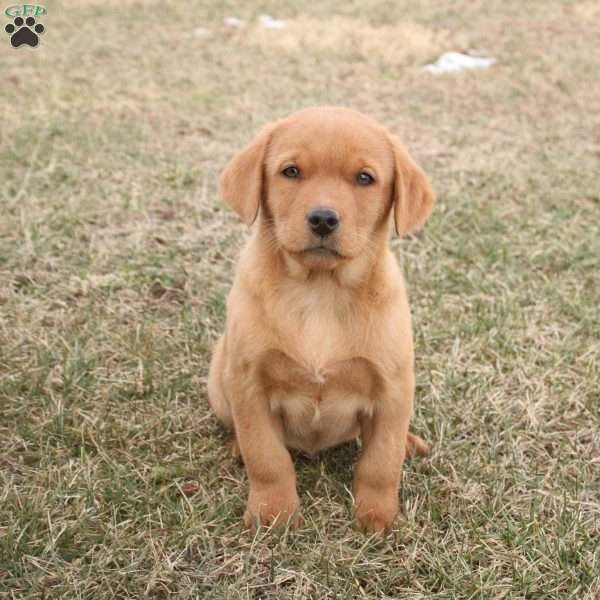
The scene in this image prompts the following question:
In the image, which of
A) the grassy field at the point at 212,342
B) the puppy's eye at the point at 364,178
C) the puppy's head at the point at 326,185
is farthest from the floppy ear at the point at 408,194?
the grassy field at the point at 212,342

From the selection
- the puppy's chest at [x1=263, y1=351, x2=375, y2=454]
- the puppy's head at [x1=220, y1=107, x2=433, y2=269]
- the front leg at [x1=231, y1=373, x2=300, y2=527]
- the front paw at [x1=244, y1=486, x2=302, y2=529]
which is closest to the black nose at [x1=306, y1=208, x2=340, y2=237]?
the puppy's head at [x1=220, y1=107, x2=433, y2=269]

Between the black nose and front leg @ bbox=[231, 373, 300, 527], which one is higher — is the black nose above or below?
above

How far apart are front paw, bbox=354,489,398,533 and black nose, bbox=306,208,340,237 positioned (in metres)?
1.08

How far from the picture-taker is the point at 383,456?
284 centimetres

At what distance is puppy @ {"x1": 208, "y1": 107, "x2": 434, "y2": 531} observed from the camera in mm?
2674

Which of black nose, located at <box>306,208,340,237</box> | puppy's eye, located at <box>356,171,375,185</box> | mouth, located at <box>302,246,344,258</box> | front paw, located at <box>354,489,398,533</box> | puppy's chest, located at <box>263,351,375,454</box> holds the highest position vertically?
puppy's eye, located at <box>356,171,375,185</box>

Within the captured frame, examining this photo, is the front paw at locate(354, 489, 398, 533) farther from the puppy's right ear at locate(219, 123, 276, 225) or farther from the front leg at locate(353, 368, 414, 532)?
the puppy's right ear at locate(219, 123, 276, 225)

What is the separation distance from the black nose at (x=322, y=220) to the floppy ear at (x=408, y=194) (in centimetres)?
33

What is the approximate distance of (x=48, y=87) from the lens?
8492 mm

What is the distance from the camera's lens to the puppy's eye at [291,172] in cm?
271

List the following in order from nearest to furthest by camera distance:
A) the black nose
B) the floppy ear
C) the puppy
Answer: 1. the black nose
2. the puppy
3. the floppy ear

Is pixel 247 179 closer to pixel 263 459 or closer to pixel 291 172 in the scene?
pixel 291 172

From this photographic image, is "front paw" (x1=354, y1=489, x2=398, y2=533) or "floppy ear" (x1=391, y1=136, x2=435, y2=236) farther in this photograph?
"front paw" (x1=354, y1=489, x2=398, y2=533)

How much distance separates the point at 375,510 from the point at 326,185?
50.7 inches
